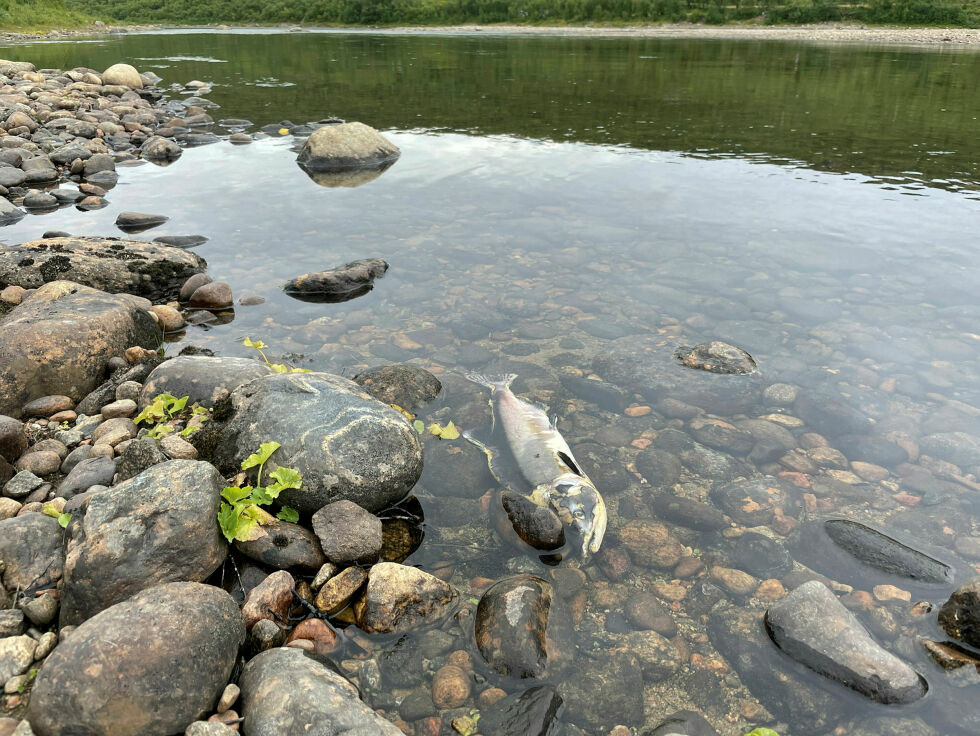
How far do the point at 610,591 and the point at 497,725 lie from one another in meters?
1.40

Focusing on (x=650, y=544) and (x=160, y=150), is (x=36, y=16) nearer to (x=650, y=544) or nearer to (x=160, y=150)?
(x=160, y=150)

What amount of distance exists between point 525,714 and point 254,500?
8.33ft

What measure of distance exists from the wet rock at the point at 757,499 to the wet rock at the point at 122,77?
3172 cm

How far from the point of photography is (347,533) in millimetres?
4727

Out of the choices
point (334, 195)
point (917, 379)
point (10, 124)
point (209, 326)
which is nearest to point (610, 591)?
point (917, 379)

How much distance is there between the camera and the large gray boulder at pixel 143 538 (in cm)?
396

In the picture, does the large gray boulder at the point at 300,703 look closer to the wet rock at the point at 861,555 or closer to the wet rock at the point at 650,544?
the wet rock at the point at 650,544

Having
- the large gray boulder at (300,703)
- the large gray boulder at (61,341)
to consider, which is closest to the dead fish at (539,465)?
the large gray boulder at (300,703)

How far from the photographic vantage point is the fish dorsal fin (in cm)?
564

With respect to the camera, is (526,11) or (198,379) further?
(526,11)

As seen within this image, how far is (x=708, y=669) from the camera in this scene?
13.7 feet

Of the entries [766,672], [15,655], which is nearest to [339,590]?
[15,655]

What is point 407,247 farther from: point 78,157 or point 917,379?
point 78,157

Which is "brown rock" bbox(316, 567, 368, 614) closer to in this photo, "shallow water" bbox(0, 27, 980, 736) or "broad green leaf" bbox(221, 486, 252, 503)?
"shallow water" bbox(0, 27, 980, 736)
